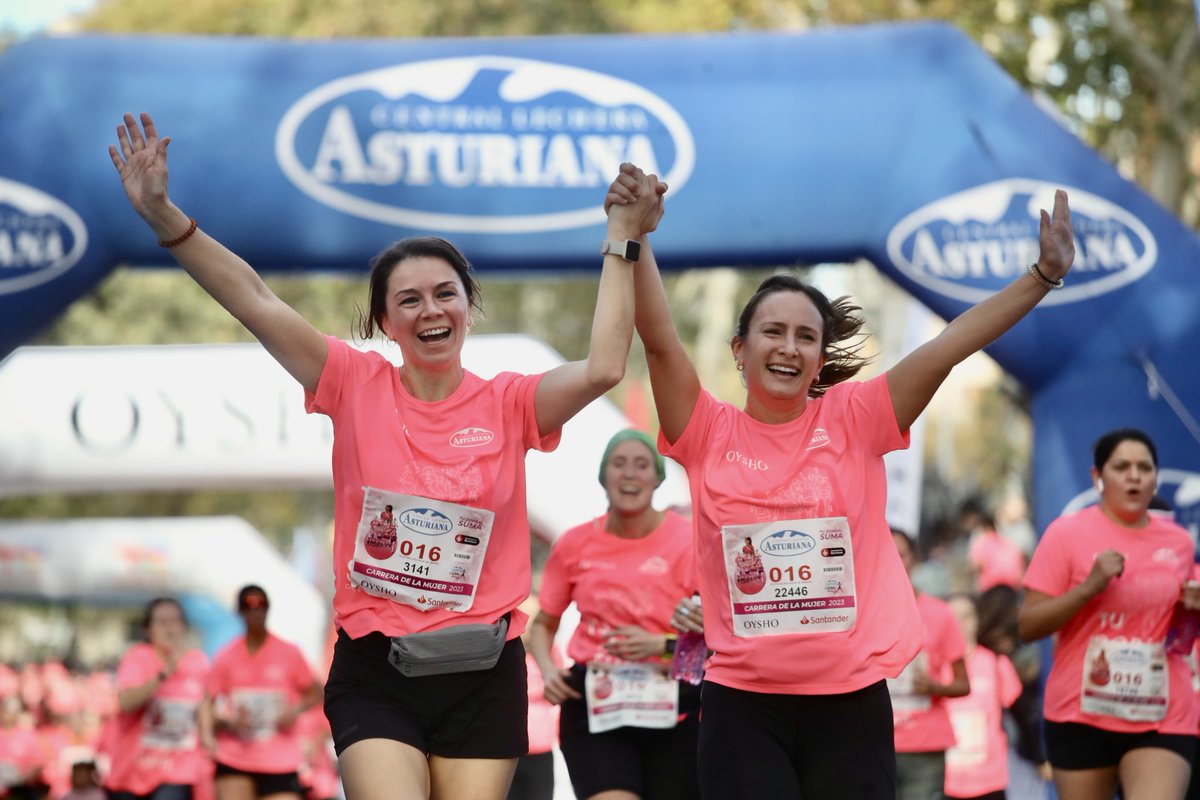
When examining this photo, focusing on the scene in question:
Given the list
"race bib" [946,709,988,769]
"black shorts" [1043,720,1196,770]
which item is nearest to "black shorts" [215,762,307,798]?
"race bib" [946,709,988,769]

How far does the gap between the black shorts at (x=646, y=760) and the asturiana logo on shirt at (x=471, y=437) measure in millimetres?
2446

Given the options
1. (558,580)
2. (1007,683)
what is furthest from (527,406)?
(1007,683)

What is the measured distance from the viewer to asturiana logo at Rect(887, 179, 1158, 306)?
8242 millimetres

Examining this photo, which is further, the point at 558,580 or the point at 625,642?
the point at 558,580

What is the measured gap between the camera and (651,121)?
27.7 ft

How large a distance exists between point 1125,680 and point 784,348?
2.65 meters

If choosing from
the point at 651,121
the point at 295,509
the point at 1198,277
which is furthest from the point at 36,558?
the point at 295,509

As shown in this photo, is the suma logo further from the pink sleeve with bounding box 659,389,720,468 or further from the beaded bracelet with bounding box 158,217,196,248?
the beaded bracelet with bounding box 158,217,196,248

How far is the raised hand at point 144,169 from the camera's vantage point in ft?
13.8

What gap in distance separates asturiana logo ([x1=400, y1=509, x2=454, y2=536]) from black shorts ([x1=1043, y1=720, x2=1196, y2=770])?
3249 mm

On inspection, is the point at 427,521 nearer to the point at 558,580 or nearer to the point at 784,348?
the point at 784,348

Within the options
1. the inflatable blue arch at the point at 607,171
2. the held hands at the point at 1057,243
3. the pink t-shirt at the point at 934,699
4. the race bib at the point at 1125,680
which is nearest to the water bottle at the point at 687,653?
the race bib at the point at 1125,680

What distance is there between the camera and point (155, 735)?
29.9ft

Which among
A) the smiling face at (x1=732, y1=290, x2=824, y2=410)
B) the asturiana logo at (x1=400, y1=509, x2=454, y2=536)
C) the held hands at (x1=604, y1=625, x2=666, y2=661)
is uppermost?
the smiling face at (x1=732, y1=290, x2=824, y2=410)
